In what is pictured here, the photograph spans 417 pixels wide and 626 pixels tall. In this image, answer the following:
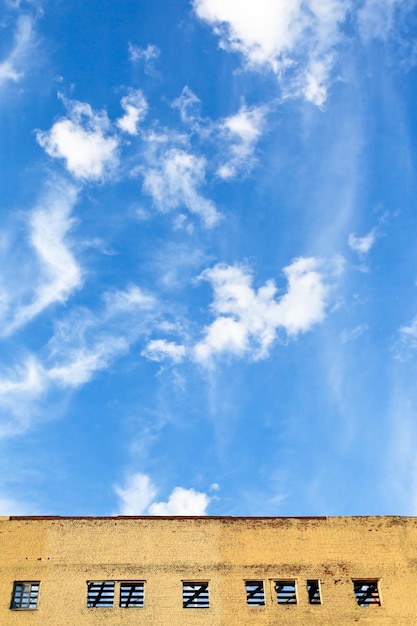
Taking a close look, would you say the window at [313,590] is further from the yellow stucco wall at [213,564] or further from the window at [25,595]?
the window at [25,595]

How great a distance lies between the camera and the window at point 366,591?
25062mm

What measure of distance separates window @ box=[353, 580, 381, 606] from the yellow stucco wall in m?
0.31

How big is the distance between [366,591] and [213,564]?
5.76 m

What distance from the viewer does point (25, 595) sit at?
79.5 feet

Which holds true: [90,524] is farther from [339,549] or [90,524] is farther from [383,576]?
[383,576]

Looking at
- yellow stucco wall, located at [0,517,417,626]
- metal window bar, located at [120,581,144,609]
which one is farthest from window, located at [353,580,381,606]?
metal window bar, located at [120,581,144,609]

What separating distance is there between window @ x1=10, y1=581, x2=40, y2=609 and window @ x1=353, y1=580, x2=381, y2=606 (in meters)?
11.5

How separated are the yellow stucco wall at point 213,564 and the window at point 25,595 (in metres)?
0.19

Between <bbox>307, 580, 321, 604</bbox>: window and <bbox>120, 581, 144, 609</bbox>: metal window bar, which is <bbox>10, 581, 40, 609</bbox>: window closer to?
<bbox>120, 581, 144, 609</bbox>: metal window bar

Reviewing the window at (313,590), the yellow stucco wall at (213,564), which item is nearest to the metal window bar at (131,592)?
the yellow stucco wall at (213,564)

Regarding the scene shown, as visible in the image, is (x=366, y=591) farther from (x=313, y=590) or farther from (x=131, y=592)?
(x=131, y=592)

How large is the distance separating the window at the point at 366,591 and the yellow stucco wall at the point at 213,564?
311 millimetres

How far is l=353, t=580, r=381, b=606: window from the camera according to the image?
987 inches

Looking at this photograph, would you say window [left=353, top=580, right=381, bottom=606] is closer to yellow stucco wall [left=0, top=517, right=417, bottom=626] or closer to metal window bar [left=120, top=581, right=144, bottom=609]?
yellow stucco wall [left=0, top=517, right=417, bottom=626]
